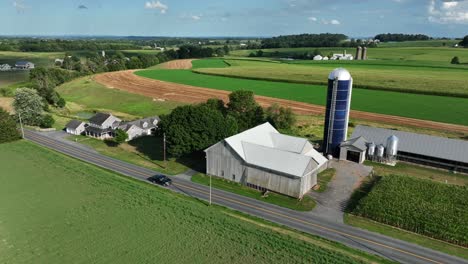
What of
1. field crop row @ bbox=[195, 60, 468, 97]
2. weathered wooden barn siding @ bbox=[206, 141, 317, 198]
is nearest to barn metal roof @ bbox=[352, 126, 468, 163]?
weathered wooden barn siding @ bbox=[206, 141, 317, 198]

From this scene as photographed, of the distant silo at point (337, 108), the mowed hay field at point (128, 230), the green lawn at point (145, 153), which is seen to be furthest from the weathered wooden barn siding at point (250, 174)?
the distant silo at point (337, 108)

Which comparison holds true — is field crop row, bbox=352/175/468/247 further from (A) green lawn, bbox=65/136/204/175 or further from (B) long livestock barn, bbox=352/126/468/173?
(A) green lawn, bbox=65/136/204/175

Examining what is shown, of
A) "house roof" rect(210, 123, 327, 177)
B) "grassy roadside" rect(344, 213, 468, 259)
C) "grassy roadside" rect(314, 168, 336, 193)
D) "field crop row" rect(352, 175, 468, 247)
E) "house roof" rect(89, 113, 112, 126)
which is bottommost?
"grassy roadside" rect(344, 213, 468, 259)

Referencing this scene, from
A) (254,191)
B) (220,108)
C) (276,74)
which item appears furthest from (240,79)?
(254,191)

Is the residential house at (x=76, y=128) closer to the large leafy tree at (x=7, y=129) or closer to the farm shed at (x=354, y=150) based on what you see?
the large leafy tree at (x=7, y=129)

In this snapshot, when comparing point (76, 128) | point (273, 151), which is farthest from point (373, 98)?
point (76, 128)

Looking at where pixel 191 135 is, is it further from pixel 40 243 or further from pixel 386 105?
pixel 386 105

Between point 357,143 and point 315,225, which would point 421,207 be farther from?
point 357,143
